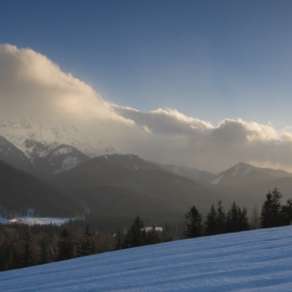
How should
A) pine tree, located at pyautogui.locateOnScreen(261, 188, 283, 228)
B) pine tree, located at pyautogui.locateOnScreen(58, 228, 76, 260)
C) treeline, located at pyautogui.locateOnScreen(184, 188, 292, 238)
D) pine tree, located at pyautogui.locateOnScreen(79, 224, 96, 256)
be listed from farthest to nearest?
pine tree, located at pyautogui.locateOnScreen(58, 228, 76, 260)
pine tree, located at pyautogui.locateOnScreen(79, 224, 96, 256)
pine tree, located at pyautogui.locateOnScreen(261, 188, 283, 228)
treeline, located at pyautogui.locateOnScreen(184, 188, 292, 238)

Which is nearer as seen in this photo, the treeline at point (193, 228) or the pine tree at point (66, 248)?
the treeline at point (193, 228)

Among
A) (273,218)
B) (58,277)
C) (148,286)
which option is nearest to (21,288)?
(58,277)

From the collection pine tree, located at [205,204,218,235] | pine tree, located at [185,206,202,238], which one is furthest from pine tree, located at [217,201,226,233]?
pine tree, located at [185,206,202,238]

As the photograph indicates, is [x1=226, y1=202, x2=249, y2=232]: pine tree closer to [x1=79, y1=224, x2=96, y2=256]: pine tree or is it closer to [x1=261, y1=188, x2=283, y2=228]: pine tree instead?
[x1=261, y1=188, x2=283, y2=228]: pine tree

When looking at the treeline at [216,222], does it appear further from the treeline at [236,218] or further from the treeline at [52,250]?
the treeline at [52,250]

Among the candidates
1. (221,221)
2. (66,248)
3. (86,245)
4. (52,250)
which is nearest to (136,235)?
(86,245)

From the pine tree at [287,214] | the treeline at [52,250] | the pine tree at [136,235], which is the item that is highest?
the pine tree at [287,214]

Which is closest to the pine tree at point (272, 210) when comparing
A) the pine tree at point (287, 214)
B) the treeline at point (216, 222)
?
the pine tree at point (287, 214)

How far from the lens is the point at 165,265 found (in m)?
11.0

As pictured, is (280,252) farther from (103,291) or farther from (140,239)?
(140,239)

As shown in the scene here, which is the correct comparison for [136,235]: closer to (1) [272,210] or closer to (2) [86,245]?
(2) [86,245]

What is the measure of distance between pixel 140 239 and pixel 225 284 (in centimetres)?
4783

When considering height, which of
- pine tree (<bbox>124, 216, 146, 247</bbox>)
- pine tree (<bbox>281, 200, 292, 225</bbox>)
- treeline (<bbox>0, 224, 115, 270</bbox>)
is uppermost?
pine tree (<bbox>281, 200, 292, 225</bbox>)

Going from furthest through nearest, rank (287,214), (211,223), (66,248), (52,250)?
(52,250) < (66,248) < (211,223) < (287,214)
